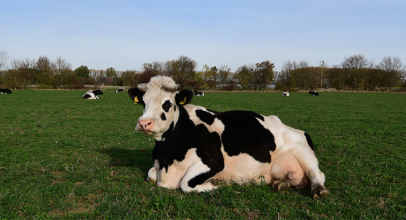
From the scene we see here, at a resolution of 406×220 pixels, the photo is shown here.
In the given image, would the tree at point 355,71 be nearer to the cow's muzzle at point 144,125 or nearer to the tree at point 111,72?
the cow's muzzle at point 144,125

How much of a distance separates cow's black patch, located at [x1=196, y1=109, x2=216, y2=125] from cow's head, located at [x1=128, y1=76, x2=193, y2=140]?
1.48 feet

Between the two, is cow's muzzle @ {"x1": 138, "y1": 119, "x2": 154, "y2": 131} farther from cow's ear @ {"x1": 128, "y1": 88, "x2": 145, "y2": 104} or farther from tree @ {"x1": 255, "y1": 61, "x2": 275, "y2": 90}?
tree @ {"x1": 255, "y1": 61, "x2": 275, "y2": 90}

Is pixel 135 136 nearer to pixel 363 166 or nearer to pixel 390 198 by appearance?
pixel 363 166

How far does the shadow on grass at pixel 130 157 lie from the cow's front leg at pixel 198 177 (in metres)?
1.73

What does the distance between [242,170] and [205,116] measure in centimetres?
113

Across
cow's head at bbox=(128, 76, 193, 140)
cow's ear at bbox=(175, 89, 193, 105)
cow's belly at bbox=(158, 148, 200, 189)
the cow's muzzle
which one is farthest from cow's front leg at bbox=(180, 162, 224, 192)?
cow's ear at bbox=(175, 89, 193, 105)

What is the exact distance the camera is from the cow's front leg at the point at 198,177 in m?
4.46

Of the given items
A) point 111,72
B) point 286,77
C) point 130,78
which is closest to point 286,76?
point 286,77

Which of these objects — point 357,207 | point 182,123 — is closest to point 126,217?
point 182,123

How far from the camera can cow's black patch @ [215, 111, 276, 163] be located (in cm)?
477

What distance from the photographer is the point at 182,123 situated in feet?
16.1

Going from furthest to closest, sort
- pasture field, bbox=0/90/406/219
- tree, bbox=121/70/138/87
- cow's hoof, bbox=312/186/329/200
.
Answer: tree, bbox=121/70/138/87, cow's hoof, bbox=312/186/329/200, pasture field, bbox=0/90/406/219

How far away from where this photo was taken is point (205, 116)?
16.8ft

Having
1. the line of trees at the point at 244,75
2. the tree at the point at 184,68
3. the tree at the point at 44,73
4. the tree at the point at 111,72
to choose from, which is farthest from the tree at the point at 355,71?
the tree at the point at 111,72
